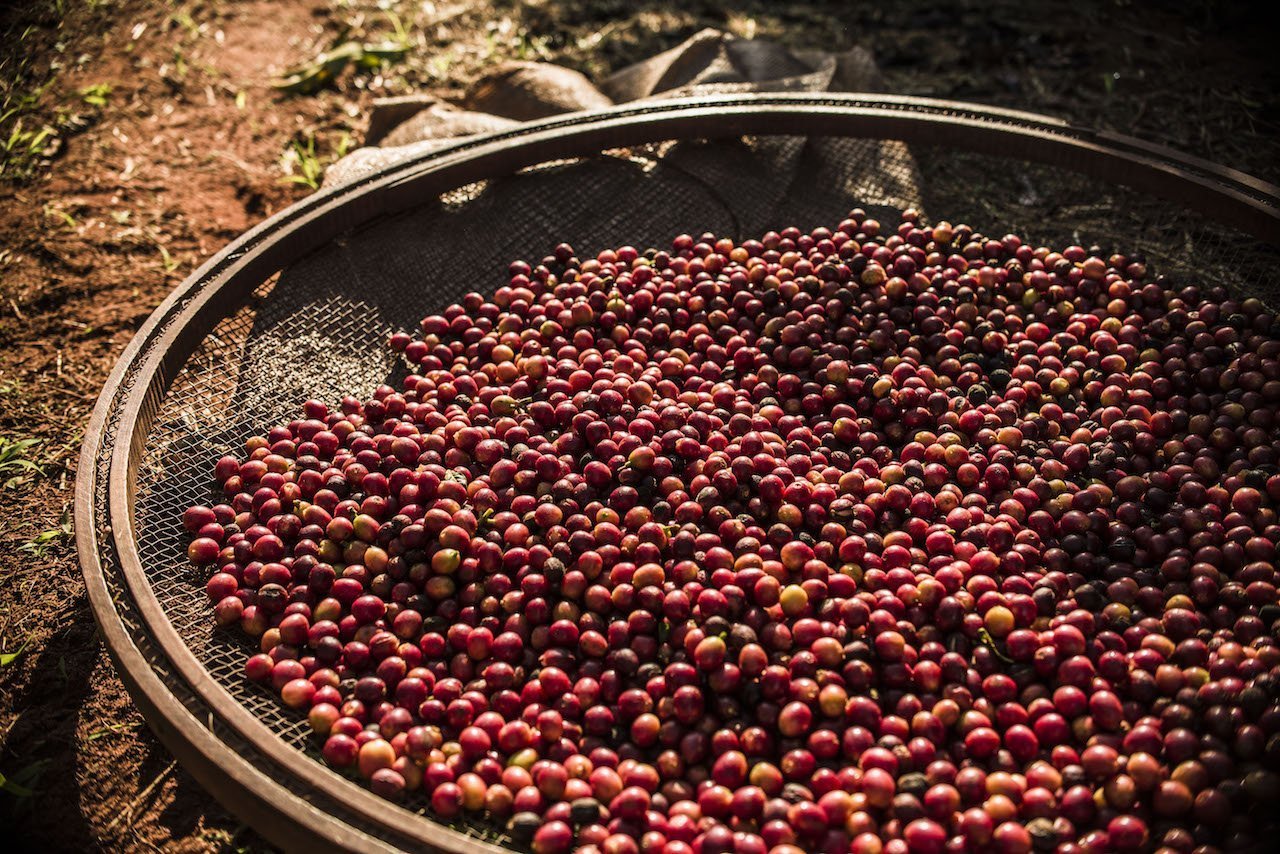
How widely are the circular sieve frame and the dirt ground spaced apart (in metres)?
0.83

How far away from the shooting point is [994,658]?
116 inches

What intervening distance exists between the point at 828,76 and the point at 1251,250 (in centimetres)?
239

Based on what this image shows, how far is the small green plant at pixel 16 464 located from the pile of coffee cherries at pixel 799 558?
1231mm

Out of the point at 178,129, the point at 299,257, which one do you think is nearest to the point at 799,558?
the point at 299,257

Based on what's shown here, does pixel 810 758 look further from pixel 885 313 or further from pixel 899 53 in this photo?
pixel 899 53

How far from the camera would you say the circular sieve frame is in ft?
7.86

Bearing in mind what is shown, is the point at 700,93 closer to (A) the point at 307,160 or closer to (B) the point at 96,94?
(A) the point at 307,160

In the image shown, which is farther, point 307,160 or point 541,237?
point 307,160

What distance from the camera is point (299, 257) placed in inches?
168

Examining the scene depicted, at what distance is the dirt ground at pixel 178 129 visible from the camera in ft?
11.0

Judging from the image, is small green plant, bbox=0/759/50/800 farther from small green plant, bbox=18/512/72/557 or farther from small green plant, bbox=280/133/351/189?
small green plant, bbox=280/133/351/189

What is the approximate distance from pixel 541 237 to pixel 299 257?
3.80ft

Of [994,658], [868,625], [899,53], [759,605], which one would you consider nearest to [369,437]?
[759,605]

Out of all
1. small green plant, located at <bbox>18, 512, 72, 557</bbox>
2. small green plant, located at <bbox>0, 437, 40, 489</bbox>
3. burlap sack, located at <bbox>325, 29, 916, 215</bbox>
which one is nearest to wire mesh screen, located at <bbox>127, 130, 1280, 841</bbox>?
burlap sack, located at <bbox>325, 29, 916, 215</bbox>
